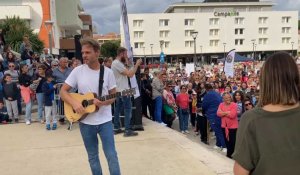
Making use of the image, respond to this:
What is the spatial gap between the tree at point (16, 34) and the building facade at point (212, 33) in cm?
4858

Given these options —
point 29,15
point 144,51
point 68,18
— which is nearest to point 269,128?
point 29,15

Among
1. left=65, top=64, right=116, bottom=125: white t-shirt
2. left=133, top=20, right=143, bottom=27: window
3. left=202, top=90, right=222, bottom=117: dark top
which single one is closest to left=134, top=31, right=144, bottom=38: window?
left=133, top=20, right=143, bottom=27: window

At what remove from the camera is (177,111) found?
1140 centimetres

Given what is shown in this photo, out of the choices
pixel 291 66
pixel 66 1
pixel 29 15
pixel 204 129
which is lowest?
pixel 204 129

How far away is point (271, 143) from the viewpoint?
1.93m

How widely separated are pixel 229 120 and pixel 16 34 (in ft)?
90.0

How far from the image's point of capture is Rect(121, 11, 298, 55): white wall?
82.9 metres

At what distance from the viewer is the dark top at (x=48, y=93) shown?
8.64 meters

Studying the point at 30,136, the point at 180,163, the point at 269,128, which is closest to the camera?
the point at 269,128

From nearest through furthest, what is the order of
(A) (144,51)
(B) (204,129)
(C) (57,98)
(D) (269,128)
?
(D) (269,128) → (C) (57,98) → (B) (204,129) → (A) (144,51)

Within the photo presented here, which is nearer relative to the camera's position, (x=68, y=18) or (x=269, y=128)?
(x=269, y=128)

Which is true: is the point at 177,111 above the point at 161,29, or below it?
below

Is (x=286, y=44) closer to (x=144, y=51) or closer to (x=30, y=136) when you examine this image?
(x=144, y=51)

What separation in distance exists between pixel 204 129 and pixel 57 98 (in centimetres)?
420
